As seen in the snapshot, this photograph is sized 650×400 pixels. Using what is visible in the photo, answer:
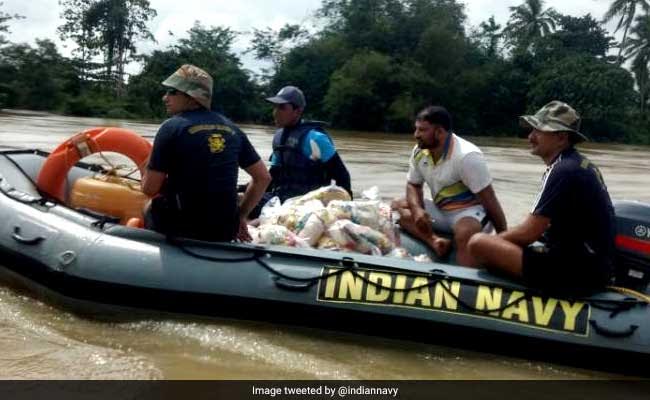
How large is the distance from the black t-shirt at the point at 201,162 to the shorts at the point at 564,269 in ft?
5.10

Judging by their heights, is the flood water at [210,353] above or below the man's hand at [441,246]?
below

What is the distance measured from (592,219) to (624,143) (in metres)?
37.3

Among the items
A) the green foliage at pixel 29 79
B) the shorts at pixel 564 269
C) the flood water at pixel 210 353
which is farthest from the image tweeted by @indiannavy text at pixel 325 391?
the green foliage at pixel 29 79

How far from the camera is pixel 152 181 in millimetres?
4020

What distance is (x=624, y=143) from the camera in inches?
1510

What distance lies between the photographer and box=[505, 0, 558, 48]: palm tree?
5153 cm

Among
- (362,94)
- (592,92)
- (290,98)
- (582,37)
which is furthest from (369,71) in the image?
(290,98)

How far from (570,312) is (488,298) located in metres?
0.38

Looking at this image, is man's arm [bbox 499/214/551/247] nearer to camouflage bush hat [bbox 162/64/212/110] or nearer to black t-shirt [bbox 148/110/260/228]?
black t-shirt [bbox 148/110/260/228]

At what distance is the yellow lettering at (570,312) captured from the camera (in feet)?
12.0

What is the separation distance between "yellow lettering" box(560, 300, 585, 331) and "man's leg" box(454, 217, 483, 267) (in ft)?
2.63

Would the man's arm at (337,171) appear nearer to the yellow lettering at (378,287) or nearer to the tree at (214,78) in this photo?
the yellow lettering at (378,287)

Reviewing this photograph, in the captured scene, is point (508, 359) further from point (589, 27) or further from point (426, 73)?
point (589, 27)

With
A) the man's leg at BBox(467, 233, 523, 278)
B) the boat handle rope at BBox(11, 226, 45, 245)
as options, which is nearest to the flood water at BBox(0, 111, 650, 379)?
the boat handle rope at BBox(11, 226, 45, 245)
